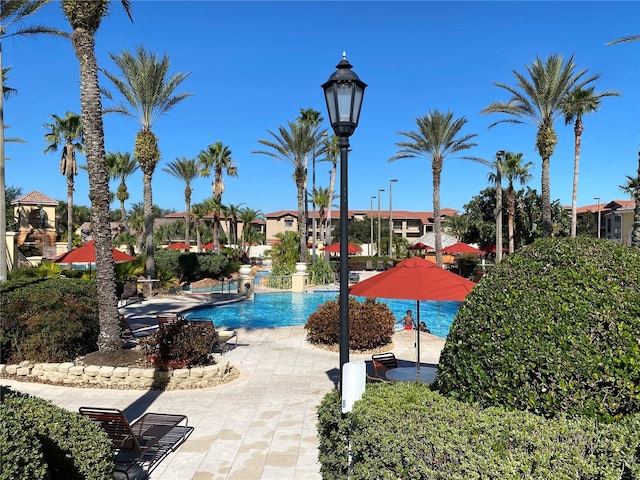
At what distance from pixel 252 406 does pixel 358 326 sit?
4884mm

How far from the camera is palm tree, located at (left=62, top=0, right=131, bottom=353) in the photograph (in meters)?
10.4

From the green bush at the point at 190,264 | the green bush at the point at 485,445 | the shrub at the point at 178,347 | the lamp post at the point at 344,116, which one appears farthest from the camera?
the green bush at the point at 190,264

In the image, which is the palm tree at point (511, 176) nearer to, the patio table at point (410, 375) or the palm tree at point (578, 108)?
the palm tree at point (578, 108)

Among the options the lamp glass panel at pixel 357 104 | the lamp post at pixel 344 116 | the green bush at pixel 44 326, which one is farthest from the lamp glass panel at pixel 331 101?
the green bush at pixel 44 326

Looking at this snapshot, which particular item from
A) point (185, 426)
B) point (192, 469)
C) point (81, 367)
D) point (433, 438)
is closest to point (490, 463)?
point (433, 438)

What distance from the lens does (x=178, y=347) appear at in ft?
32.0

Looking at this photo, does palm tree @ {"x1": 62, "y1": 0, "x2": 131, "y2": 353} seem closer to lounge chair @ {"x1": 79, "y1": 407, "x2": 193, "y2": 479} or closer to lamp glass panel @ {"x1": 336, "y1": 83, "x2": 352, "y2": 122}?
lounge chair @ {"x1": 79, "y1": 407, "x2": 193, "y2": 479}

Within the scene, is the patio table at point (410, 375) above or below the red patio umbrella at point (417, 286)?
below

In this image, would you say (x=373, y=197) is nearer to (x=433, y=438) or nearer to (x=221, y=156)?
(x=221, y=156)

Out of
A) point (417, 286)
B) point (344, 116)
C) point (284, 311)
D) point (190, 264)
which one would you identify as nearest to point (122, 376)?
point (417, 286)

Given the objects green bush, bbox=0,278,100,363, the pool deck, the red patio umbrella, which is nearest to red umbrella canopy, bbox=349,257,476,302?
the red patio umbrella

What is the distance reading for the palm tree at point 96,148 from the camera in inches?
411

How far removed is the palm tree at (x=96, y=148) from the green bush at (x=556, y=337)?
334 inches

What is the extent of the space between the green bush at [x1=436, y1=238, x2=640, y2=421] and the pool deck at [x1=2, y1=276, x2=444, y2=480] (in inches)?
111
